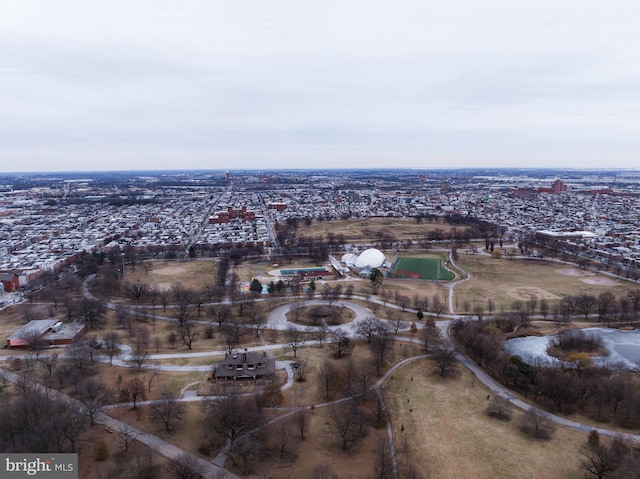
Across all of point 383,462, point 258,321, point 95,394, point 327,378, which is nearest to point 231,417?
point 327,378

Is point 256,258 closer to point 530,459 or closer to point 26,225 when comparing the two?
point 530,459

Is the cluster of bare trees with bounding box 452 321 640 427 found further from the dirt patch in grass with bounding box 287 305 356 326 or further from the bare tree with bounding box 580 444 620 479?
the dirt patch in grass with bounding box 287 305 356 326

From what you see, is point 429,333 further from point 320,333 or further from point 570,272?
point 570,272

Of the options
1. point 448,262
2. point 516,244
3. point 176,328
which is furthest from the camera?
point 516,244

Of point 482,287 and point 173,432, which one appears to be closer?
point 173,432

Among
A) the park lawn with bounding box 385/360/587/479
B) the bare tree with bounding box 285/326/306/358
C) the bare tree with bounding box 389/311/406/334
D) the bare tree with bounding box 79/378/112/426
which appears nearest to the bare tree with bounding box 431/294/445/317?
the bare tree with bounding box 389/311/406/334

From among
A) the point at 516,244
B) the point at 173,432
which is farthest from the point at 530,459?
the point at 516,244

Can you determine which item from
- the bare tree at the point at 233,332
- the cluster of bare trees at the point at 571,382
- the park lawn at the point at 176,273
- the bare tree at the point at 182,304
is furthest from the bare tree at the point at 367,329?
the park lawn at the point at 176,273

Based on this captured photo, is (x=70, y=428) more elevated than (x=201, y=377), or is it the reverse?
(x=70, y=428)
